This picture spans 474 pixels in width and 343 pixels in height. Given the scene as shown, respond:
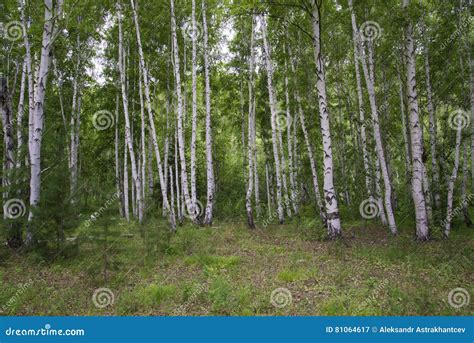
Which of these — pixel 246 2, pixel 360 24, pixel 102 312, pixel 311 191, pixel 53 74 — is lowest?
pixel 102 312

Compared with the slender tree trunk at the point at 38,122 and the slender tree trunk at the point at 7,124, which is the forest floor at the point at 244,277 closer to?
the slender tree trunk at the point at 38,122

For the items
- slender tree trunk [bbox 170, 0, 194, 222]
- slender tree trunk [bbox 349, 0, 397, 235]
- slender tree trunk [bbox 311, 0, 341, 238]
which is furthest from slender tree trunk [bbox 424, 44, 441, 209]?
slender tree trunk [bbox 170, 0, 194, 222]

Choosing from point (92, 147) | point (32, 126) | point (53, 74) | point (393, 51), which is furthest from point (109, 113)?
point (393, 51)

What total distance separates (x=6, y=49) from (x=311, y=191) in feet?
61.7

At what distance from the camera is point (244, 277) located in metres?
7.38

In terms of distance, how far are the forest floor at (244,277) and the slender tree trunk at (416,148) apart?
0.65 meters

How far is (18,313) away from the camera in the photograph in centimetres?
599

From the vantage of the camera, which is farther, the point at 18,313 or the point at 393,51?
the point at 393,51

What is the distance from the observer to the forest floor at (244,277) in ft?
→ 19.3

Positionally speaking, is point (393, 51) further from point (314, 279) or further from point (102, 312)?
point (102, 312)

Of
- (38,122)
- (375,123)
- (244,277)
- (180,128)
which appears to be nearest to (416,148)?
(375,123)

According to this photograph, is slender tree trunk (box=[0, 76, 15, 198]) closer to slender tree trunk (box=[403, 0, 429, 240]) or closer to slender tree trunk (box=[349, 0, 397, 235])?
slender tree trunk (box=[349, 0, 397, 235])

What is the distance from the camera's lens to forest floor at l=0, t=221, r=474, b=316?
587 cm

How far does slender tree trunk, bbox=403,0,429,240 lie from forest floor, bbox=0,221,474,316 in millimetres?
648
